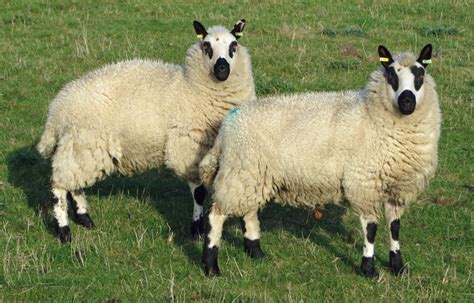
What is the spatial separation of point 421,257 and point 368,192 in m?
1.06

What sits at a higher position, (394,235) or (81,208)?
(394,235)

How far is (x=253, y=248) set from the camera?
8719mm

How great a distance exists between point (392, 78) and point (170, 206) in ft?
11.2

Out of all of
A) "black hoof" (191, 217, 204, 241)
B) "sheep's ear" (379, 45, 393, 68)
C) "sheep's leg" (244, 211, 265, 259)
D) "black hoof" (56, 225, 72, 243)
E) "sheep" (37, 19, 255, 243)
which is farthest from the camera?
"black hoof" (191, 217, 204, 241)

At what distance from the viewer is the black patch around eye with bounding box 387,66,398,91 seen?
8148 millimetres

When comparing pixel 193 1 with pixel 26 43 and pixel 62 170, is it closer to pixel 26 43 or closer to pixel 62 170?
pixel 26 43

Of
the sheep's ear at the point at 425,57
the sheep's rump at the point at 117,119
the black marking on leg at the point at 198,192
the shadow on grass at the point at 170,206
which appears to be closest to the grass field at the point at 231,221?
the shadow on grass at the point at 170,206

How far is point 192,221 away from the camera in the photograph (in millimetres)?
9617

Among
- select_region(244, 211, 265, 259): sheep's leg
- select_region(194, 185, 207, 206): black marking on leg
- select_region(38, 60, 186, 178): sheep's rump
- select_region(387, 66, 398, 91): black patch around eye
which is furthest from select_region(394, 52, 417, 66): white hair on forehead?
select_region(194, 185, 207, 206): black marking on leg

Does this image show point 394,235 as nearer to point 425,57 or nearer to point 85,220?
point 425,57

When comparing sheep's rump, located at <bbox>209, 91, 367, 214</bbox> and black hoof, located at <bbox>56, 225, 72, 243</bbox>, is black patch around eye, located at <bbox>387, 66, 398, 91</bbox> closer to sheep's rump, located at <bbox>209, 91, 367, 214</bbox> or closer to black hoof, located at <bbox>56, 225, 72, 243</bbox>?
Result: sheep's rump, located at <bbox>209, 91, 367, 214</bbox>

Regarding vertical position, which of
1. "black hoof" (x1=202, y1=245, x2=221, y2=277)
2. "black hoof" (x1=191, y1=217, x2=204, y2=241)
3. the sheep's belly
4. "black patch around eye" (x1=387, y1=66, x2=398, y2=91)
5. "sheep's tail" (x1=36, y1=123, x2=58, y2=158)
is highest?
"black patch around eye" (x1=387, y1=66, x2=398, y2=91)

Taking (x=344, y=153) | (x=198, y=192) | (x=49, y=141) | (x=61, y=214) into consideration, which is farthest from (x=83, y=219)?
(x=344, y=153)

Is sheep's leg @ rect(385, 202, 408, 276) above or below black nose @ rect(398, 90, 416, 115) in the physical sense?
below
